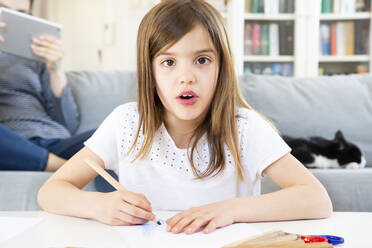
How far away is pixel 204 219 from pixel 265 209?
5.0 inches

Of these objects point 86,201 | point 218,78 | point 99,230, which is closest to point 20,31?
point 218,78

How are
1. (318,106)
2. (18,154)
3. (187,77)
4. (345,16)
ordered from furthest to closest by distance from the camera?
Answer: (345,16) < (318,106) < (18,154) < (187,77)

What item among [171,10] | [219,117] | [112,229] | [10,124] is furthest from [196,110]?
[10,124]

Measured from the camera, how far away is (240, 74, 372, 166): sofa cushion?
172 cm

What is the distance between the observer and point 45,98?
67.4 inches

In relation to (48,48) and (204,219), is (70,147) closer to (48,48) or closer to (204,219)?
(48,48)

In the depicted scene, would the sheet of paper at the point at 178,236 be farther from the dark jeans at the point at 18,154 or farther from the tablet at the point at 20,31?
the tablet at the point at 20,31

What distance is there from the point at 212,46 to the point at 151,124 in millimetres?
233

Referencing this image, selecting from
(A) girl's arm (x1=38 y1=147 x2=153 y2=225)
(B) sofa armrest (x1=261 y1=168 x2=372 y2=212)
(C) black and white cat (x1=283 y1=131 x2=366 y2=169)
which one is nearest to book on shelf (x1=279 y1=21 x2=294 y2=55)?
(C) black and white cat (x1=283 y1=131 x2=366 y2=169)

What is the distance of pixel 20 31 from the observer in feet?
5.06

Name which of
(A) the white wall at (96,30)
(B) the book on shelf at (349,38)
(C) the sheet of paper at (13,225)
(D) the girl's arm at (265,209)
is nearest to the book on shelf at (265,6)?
(B) the book on shelf at (349,38)

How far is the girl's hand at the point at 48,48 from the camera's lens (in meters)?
1.58

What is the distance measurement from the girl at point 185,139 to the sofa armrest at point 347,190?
29 cm

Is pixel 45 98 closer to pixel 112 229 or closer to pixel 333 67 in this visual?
pixel 112 229
